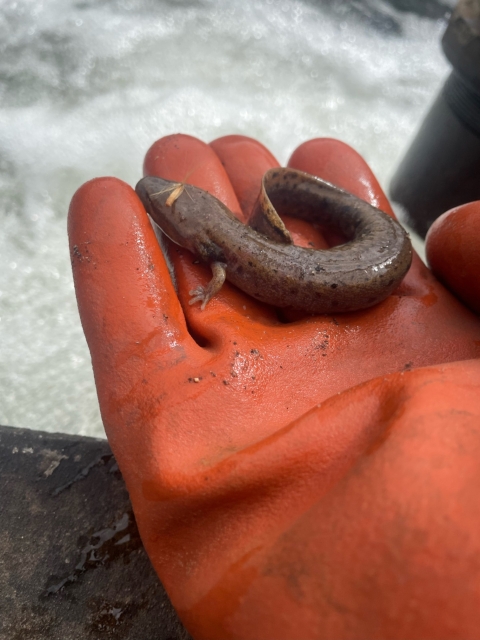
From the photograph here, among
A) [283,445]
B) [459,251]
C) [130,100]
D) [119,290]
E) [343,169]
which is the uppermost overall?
[459,251]

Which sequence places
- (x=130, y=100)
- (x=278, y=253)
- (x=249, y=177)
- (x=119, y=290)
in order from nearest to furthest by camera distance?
(x=119, y=290) < (x=278, y=253) < (x=249, y=177) < (x=130, y=100)

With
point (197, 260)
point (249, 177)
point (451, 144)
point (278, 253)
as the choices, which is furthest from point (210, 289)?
point (451, 144)

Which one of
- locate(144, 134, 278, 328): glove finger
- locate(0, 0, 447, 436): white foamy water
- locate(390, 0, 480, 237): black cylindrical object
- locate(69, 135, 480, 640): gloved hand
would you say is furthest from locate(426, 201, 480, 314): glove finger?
locate(0, 0, 447, 436): white foamy water

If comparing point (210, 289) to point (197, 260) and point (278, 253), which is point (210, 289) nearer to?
point (197, 260)

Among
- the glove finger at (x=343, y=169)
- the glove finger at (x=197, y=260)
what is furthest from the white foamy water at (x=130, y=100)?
the glove finger at (x=343, y=169)

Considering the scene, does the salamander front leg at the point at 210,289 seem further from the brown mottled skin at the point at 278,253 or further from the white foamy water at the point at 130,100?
the white foamy water at the point at 130,100

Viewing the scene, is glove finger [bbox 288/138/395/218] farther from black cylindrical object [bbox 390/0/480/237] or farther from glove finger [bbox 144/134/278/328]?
black cylindrical object [bbox 390/0/480/237]

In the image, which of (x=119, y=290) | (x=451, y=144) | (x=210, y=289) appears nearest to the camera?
(x=119, y=290)

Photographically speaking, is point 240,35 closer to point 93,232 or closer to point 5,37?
point 5,37
